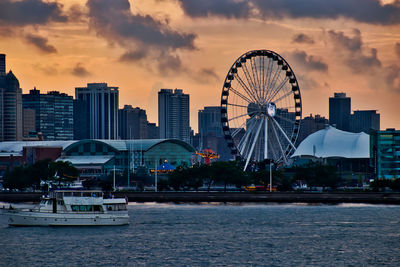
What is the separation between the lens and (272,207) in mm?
159250

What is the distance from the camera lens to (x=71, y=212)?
115 meters

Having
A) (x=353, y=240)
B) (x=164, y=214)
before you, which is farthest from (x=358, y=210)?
(x=353, y=240)

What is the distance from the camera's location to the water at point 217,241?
87688 mm

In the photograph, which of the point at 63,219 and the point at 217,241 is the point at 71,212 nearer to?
the point at 63,219

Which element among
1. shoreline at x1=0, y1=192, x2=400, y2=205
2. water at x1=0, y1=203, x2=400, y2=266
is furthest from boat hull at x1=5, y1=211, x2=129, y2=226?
shoreline at x1=0, y1=192, x2=400, y2=205

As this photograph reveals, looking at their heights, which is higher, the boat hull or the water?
the boat hull

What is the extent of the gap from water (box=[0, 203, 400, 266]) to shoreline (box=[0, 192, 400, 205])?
107ft

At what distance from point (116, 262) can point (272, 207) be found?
75.7 m

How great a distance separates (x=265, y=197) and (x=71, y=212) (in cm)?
6887

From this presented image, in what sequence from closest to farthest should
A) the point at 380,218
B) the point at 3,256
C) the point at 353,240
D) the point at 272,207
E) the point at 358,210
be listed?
1. the point at 3,256
2. the point at 353,240
3. the point at 380,218
4. the point at 358,210
5. the point at 272,207

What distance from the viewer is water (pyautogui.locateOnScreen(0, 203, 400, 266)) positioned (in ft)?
288

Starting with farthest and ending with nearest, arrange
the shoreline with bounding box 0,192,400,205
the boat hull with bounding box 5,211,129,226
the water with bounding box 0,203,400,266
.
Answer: the shoreline with bounding box 0,192,400,205 < the boat hull with bounding box 5,211,129,226 < the water with bounding box 0,203,400,266

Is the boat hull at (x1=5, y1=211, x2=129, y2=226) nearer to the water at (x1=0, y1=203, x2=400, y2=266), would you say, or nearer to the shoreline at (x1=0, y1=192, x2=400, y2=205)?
the water at (x1=0, y1=203, x2=400, y2=266)

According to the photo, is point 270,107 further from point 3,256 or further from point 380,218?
point 3,256
